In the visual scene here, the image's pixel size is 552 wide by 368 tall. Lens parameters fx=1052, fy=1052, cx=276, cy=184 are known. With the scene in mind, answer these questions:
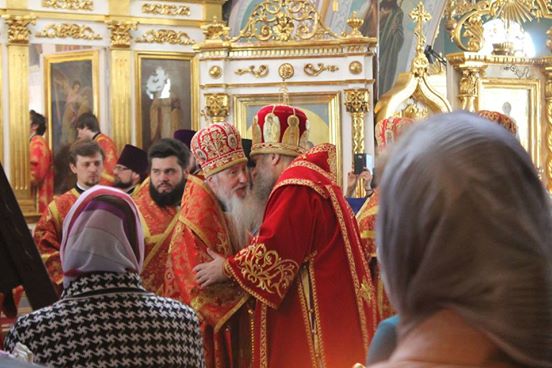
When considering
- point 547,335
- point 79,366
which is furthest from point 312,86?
point 547,335

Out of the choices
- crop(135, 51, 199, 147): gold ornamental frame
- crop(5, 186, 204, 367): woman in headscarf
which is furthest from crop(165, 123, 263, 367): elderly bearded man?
crop(135, 51, 199, 147): gold ornamental frame

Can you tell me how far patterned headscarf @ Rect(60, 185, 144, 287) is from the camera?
2.68 meters

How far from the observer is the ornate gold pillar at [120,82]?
10797 millimetres

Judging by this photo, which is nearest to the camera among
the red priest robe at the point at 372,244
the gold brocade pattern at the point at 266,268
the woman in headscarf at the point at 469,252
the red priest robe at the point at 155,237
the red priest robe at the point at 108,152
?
the woman in headscarf at the point at 469,252

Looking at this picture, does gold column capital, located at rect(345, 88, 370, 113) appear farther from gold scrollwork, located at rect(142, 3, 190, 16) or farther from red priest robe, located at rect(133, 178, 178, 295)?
red priest robe, located at rect(133, 178, 178, 295)

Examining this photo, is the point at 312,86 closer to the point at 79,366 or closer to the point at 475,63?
the point at 475,63

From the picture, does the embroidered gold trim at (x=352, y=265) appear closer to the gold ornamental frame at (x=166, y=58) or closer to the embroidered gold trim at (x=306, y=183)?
the embroidered gold trim at (x=306, y=183)

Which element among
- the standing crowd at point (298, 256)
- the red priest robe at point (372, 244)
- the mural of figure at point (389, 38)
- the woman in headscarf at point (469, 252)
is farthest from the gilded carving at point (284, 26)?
the woman in headscarf at point (469, 252)

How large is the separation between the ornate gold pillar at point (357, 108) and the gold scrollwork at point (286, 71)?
0.50 metres

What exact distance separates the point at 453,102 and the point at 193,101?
9.09ft

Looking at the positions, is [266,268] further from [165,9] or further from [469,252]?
[165,9]

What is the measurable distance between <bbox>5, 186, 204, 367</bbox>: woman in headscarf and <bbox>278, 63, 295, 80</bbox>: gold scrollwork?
20.2 feet

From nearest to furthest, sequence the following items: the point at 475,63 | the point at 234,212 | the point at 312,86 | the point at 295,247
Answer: the point at 295,247 → the point at 234,212 → the point at 312,86 → the point at 475,63

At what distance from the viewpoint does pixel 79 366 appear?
258 centimetres
